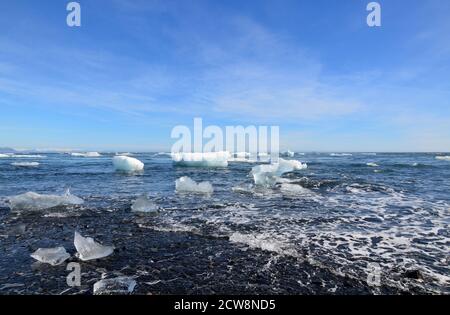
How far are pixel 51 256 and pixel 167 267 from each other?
6.38 ft

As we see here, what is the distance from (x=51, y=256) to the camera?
475 centimetres

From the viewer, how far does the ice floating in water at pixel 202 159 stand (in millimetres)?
26922

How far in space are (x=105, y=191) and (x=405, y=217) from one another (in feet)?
35.5

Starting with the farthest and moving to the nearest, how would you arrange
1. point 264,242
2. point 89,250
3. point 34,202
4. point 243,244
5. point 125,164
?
point 125,164
point 34,202
point 264,242
point 243,244
point 89,250

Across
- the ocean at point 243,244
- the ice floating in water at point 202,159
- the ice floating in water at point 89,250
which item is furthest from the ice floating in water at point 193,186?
the ice floating in water at point 202,159

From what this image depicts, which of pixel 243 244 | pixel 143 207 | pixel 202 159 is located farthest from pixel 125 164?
pixel 243 244

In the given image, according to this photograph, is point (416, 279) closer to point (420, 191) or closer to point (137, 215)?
point (137, 215)

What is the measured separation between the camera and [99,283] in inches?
156

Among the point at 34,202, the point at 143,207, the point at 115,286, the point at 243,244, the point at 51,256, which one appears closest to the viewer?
the point at 115,286

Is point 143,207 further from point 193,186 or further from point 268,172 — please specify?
point 268,172

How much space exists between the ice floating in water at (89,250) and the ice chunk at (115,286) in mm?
998

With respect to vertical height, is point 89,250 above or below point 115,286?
above
